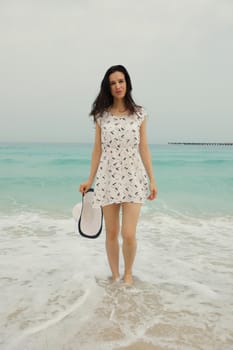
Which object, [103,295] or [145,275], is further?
[145,275]

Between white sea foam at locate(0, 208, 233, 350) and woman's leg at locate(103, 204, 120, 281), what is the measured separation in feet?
0.58

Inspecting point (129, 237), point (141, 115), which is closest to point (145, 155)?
point (141, 115)

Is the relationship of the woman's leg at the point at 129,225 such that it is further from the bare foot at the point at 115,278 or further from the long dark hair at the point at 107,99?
the long dark hair at the point at 107,99

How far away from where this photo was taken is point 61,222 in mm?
6773

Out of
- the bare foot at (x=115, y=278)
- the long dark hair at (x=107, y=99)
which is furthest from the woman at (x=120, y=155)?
the bare foot at (x=115, y=278)

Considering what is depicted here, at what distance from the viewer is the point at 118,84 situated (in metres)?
3.42

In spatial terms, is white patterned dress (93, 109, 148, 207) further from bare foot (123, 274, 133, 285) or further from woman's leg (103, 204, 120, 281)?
bare foot (123, 274, 133, 285)

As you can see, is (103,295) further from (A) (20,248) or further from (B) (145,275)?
(A) (20,248)

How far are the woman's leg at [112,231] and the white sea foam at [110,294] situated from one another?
0.58 ft

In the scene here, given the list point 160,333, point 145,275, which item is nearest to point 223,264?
point 145,275

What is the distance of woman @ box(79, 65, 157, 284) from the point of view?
3.42 metres

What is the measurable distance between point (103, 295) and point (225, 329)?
1081 mm

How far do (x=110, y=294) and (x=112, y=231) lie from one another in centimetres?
59

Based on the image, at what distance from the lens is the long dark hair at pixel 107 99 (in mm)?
3461
